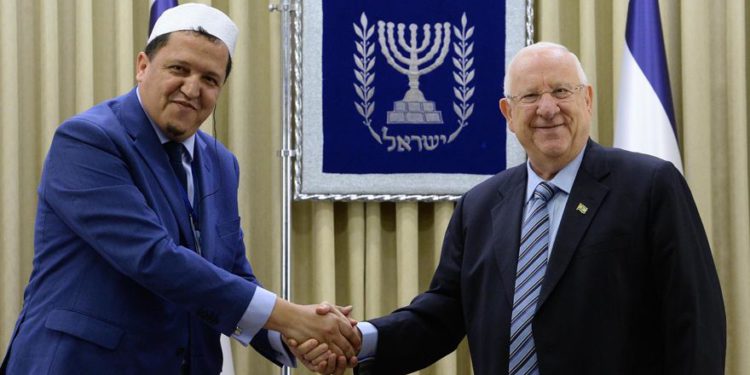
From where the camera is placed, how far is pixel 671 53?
4422 mm

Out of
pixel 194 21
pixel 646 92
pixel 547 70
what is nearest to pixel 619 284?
pixel 547 70

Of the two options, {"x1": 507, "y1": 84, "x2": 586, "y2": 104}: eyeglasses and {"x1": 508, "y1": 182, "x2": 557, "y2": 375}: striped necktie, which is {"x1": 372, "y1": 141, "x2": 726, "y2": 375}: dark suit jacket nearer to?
{"x1": 508, "y1": 182, "x2": 557, "y2": 375}: striped necktie

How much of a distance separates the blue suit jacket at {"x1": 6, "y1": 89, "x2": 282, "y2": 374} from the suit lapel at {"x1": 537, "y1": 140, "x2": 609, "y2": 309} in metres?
0.84

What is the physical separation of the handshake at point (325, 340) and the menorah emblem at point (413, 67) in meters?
1.25

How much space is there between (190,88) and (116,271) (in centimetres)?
55

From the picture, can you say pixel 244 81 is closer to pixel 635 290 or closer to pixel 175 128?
pixel 175 128

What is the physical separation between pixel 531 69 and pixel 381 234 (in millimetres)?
1693

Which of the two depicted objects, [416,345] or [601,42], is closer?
[416,345]

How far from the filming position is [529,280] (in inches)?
105

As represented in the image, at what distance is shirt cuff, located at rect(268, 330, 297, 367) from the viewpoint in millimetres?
3166

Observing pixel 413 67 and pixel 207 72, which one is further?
pixel 413 67

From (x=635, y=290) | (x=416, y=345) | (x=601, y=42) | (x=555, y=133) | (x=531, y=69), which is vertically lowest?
(x=416, y=345)

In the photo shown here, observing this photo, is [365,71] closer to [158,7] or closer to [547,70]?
[158,7]

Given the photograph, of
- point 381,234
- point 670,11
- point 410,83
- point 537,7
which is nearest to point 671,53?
point 670,11
